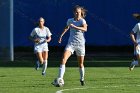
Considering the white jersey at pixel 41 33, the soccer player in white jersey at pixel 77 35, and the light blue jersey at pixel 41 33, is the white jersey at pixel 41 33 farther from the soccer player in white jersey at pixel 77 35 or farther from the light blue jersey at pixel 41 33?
the soccer player in white jersey at pixel 77 35

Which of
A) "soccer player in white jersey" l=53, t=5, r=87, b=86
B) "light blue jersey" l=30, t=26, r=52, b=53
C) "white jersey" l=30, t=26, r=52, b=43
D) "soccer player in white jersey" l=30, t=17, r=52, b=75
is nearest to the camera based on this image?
"soccer player in white jersey" l=53, t=5, r=87, b=86

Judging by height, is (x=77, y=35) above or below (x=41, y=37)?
below

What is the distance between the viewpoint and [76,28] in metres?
19.1

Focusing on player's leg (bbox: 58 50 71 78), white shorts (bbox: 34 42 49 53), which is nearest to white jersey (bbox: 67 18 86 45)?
player's leg (bbox: 58 50 71 78)

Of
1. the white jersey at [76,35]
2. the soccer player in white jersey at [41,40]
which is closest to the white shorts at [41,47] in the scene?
the soccer player in white jersey at [41,40]

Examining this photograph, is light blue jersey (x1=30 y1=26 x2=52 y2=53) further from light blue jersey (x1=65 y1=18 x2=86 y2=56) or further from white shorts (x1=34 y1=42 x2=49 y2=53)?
light blue jersey (x1=65 y1=18 x2=86 y2=56)

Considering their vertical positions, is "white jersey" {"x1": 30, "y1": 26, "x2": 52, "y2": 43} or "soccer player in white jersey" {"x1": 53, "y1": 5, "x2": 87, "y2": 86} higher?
"white jersey" {"x1": 30, "y1": 26, "x2": 52, "y2": 43}

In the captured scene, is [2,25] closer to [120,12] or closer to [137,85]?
[120,12]

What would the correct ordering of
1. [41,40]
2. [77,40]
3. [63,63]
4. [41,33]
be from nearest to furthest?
[63,63] → [77,40] → [41,33] → [41,40]

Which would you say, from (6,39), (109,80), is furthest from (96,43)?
(109,80)

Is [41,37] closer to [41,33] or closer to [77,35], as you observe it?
[41,33]

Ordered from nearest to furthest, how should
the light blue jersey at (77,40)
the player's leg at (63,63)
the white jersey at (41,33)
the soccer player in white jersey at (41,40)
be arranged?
the player's leg at (63,63)
the light blue jersey at (77,40)
the soccer player in white jersey at (41,40)
the white jersey at (41,33)

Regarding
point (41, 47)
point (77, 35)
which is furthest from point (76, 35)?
point (41, 47)

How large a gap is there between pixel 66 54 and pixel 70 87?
3.26 feet
